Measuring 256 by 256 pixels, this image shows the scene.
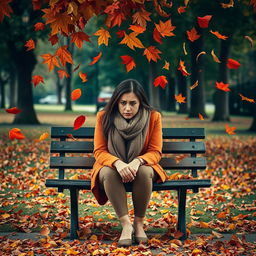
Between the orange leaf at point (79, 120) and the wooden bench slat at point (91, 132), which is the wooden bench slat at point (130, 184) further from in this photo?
the wooden bench slat at point (91, 132)

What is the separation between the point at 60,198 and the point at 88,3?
3.51 meters

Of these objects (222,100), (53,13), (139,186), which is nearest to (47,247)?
(139,186)

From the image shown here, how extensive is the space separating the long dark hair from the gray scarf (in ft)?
0.19

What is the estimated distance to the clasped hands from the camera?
4809 millimetres

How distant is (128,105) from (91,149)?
29.1 inches

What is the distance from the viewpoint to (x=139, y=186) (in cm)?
489

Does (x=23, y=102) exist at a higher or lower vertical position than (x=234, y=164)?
higher

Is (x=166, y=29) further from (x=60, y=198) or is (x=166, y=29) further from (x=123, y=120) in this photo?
(x=60, y=198)

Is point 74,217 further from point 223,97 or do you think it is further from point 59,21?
point 223,97

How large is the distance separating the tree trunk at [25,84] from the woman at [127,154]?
56.5ft

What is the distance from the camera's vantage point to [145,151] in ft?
17.3

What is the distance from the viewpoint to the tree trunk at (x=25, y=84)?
22203 millimetres

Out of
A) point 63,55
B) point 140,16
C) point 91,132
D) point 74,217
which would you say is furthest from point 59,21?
point 74,217

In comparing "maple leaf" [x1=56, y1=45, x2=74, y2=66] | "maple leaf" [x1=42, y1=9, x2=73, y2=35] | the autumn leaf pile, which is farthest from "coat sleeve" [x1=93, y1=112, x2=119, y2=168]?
"maple leaf" [x1=42, y1=9, x2=73, y2=35]
